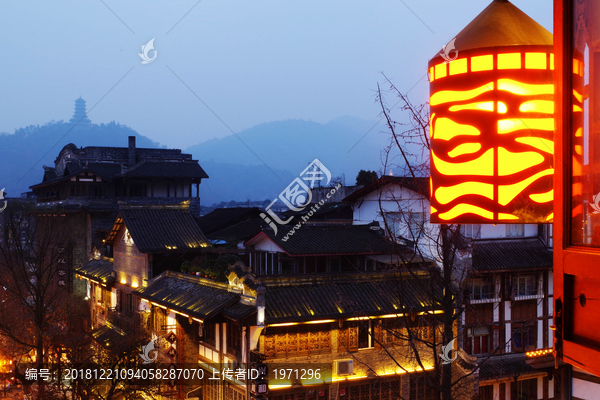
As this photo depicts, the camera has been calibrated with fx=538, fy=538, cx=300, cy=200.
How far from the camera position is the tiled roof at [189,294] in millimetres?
19094

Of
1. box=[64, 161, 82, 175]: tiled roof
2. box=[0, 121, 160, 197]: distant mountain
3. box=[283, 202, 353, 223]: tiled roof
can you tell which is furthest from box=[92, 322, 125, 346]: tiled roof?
box=[0, 121, 160, 197]: distant mountain

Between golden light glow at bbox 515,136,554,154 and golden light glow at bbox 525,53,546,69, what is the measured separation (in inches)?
16.0

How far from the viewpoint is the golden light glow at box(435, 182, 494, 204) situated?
10.2 ft

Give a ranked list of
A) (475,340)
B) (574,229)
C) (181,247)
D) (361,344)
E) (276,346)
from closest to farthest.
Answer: (574,229), (276,346), (361,344), (475,340), (181,247)

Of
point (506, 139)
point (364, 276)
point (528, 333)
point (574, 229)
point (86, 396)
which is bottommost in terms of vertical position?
point (86, 396)

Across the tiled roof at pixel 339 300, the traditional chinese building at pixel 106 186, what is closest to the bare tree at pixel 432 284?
the tiled roof at pixel 339 300

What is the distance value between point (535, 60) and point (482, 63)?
0.93 ft

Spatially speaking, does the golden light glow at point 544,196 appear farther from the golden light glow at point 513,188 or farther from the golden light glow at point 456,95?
the golden light glow at point 456,95

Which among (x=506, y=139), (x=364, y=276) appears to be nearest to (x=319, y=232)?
(x=364, y=276)

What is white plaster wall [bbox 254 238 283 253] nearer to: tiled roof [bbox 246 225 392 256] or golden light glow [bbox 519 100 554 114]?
tiled roof [bbox 246 225 392 256]

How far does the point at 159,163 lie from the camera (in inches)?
1810

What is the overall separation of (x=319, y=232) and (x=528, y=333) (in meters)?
10.1

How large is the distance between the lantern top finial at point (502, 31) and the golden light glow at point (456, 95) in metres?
0.24

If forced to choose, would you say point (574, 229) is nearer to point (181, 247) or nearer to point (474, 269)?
point (474, 269)
